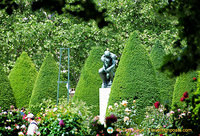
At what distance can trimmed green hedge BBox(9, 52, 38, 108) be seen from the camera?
43.0 ft

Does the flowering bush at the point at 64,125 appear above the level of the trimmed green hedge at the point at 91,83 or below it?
below

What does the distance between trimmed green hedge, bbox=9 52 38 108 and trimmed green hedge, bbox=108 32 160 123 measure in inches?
228

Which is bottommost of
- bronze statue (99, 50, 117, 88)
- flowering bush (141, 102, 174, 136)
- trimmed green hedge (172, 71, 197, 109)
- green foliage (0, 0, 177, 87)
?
flowering bush (141, 102, 174, 136)

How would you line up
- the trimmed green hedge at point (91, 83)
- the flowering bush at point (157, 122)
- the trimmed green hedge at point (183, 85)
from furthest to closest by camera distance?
1. the trimmed green hedge at point (91, 83)
2. the trimmed green hedge at point (183, 85)
3. the flowering bush at point (157, 122)

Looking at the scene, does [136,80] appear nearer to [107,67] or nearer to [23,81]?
[107,67]

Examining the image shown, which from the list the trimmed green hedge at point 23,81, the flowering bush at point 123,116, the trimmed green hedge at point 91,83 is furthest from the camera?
the trimmed green hedge at point 23,81

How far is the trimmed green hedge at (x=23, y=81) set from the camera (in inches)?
516

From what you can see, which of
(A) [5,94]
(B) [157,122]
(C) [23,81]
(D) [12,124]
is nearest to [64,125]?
(B) [157,122]

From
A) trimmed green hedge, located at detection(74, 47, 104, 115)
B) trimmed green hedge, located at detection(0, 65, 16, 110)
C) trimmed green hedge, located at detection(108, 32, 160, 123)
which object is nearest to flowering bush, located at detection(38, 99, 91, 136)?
trimmed green hedge, located at detection(108, 32, 160, 123)

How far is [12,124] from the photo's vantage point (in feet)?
24.1

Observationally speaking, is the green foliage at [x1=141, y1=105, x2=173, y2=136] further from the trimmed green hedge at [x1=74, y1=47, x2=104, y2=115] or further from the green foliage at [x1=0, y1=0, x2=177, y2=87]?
the green foliage at [x1=0, y1=0, x2=177, y2=87]

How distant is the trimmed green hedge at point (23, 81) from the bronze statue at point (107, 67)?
4.69m

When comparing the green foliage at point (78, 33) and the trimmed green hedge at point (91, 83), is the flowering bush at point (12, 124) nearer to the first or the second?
the trimmed green hedge at point (91, 83)

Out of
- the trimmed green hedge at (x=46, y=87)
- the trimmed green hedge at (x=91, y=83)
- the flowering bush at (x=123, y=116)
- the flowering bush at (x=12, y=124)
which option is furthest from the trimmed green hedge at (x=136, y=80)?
the trimmed green hedge at (x=46, y=87)
